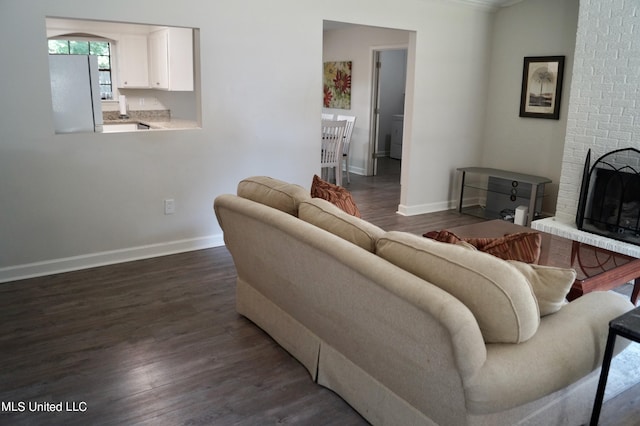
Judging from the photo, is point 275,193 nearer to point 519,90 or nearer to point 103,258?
point 103,258

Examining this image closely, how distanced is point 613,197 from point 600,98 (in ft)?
2.95

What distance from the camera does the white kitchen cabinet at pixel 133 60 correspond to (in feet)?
21.2

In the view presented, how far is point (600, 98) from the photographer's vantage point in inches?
178

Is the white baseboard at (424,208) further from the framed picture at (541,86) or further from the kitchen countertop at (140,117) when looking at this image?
the kitchen countertop at (140,117)

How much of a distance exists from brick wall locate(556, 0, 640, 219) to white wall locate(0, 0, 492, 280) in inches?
61.3

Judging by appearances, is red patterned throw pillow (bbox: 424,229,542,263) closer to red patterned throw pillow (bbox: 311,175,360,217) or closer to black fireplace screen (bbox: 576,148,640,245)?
red patterned throw pillow (bbox: 311,175,360,217)

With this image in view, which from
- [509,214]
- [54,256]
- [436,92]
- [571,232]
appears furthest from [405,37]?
[54,256]

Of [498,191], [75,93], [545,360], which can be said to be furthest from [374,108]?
[545,360]

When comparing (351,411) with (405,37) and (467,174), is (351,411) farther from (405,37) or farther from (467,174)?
(405,37)

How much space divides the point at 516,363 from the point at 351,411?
91 cm

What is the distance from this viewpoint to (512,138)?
20.0 ft

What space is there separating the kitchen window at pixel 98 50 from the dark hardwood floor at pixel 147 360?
377cm

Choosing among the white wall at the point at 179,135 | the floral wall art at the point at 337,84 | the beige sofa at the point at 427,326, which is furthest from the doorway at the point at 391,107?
the beige sofa at the point at 427,326

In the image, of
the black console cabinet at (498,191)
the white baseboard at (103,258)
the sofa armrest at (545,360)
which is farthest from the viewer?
the black console cabinet at (498,191)
